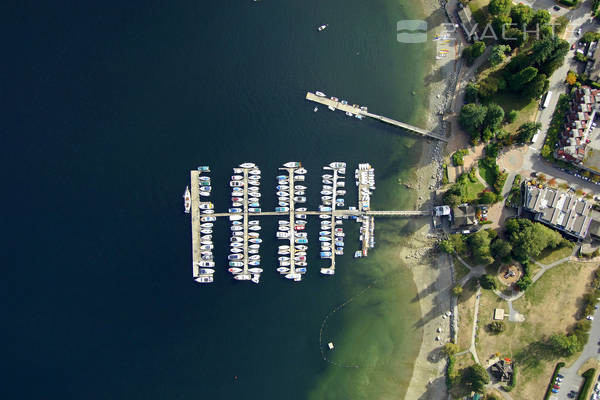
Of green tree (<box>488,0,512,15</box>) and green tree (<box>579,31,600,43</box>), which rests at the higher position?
green tree (<box>488,0,512,15</box>)

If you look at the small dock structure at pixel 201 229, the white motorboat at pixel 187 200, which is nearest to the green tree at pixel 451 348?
the small dock structure at pixel 201 229

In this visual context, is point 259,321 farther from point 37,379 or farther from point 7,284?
point 7,284

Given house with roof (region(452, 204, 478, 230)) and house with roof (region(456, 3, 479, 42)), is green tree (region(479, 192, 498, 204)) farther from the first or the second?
house with roof (region(456, 3, 479, 42))

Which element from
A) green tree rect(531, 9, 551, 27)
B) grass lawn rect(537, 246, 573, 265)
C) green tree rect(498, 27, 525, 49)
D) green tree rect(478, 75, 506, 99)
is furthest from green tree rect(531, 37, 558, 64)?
grass lawn rect(537, 246, 573, 265)

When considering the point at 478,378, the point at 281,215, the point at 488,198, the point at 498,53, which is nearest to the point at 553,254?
the point at 488,198

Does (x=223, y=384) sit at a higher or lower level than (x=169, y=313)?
lower

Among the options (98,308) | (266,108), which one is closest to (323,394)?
(98,308)
